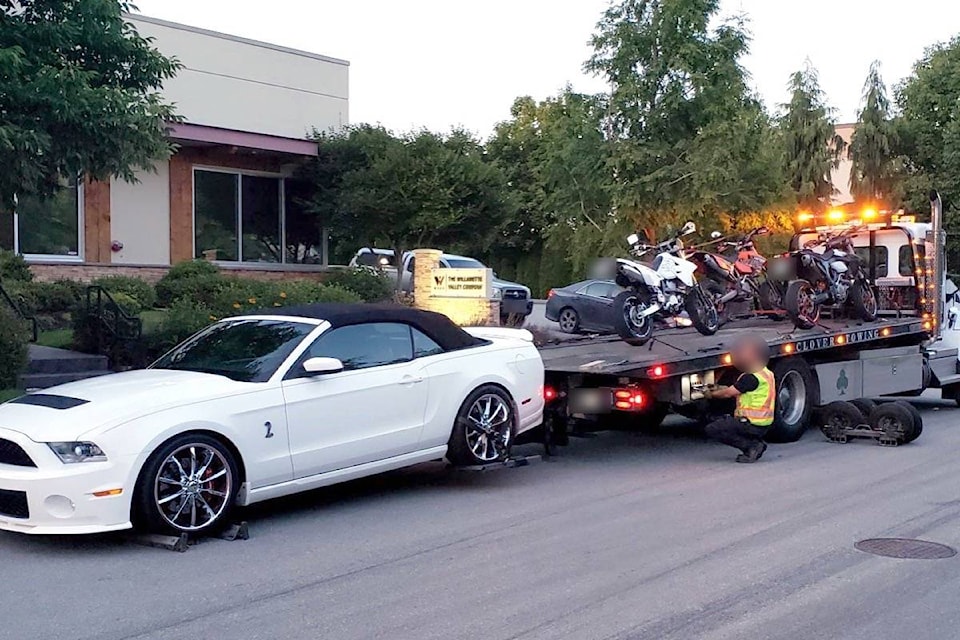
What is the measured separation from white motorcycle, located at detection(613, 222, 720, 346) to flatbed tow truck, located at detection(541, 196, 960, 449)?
0.24 metres

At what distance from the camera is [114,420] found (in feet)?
22.0

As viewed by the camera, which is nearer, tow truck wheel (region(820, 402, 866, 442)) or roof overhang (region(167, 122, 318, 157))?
tow truck wheel (region(820, 402, 866, 442))

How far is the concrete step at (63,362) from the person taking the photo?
44.3ft

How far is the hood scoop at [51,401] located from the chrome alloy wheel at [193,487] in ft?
2.49

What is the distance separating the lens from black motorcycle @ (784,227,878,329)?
13625 mm

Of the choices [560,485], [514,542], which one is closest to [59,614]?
[514,542]

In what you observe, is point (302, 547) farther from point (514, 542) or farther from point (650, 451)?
point (650, 451)

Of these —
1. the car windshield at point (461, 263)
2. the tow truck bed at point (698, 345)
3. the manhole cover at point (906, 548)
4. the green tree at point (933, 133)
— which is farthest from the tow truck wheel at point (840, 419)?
the green tree at point (933, 133)

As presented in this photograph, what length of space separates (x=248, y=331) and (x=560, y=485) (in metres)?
3.09

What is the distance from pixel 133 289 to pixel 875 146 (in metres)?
31.8

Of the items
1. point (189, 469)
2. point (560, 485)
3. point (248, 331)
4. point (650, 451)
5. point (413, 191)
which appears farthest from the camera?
point (413, 191)

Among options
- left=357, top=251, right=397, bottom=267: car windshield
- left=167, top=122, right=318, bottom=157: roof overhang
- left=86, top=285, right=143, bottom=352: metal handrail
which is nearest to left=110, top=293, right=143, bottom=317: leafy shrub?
left=86, top=285, right=143, bottom=352: metal handrail

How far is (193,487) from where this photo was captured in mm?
6980

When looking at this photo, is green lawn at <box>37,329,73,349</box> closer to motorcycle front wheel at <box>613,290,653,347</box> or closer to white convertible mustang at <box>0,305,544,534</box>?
white convertible mustang at <box>0,305,544,534</box>
